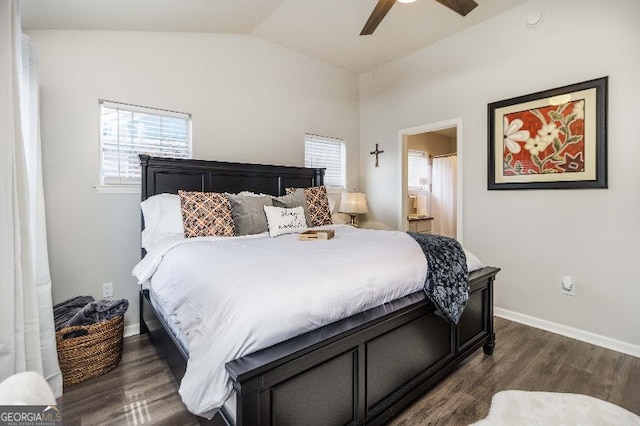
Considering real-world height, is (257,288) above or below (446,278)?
above

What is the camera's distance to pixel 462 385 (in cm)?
204

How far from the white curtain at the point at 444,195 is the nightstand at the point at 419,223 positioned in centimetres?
28

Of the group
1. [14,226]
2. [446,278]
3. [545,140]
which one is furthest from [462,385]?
[14,226]

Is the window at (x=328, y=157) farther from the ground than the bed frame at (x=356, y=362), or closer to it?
farther from the ground

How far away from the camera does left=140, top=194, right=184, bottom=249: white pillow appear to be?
8.48ft

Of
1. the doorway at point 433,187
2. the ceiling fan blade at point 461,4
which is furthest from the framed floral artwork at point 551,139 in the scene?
the doorway at point 433,187

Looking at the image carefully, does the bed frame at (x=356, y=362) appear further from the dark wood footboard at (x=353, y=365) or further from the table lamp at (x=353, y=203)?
the table lamp at (x=353, y=203)

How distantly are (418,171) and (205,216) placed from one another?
4.45 meters

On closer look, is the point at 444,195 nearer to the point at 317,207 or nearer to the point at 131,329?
the point at 317,207

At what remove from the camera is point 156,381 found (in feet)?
6.86

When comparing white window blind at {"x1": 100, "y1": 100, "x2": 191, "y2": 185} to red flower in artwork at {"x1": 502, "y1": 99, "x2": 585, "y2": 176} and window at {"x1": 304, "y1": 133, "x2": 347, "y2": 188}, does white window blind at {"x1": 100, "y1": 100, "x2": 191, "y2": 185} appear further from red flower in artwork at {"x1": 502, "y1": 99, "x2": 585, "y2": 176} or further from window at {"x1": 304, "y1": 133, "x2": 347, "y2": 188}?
red flower in artwork at {"x1": 502, "y1": 99, "x2": 585, "y2": 176}

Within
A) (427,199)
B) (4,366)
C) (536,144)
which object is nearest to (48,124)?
(4,366)

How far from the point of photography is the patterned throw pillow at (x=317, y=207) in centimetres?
328

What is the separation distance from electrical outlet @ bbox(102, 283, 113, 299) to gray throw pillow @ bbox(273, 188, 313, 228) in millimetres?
1605
